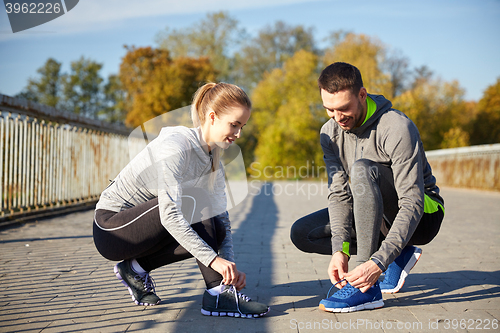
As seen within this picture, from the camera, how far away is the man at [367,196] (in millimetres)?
2629

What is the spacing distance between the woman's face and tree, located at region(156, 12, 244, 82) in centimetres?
4164

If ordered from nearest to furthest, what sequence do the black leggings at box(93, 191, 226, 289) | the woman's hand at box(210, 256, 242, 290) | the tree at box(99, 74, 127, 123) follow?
1. the woman's hand at box(210, 256, 242, 290)
2. the black leggings at box(93, 191, 226, 289)
3. the tree at box(99, 74, 127, 123)

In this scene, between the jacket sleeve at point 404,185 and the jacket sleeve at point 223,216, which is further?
the jacket sleeve at point 223,216

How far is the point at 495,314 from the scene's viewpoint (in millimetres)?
2668

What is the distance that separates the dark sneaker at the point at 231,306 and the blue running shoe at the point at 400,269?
3.52 feet

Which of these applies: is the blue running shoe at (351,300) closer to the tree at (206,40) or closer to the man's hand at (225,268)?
the man's hand at (225,268)

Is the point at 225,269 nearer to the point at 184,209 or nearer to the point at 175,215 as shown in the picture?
the point at 175,215

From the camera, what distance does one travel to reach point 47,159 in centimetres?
760

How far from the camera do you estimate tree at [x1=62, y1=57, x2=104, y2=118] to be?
5781 centimetres

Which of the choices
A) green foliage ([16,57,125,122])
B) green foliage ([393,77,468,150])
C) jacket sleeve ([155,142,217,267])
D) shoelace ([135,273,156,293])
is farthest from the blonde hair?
green foliage ([16,57,125,122])

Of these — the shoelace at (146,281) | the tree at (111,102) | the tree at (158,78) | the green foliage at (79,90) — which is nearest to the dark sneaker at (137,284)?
Result: the shoelace at (146,281)

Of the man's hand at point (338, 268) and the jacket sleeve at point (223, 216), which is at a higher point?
the jacket sleeve at point (223, 216)

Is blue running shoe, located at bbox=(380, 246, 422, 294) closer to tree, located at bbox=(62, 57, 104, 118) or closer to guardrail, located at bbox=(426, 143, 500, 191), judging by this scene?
guardrail, located at bbox=(426, 143, 500, 191)

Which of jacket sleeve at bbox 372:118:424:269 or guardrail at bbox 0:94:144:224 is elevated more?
jacket sleeve at bbox 372:118:424:269
